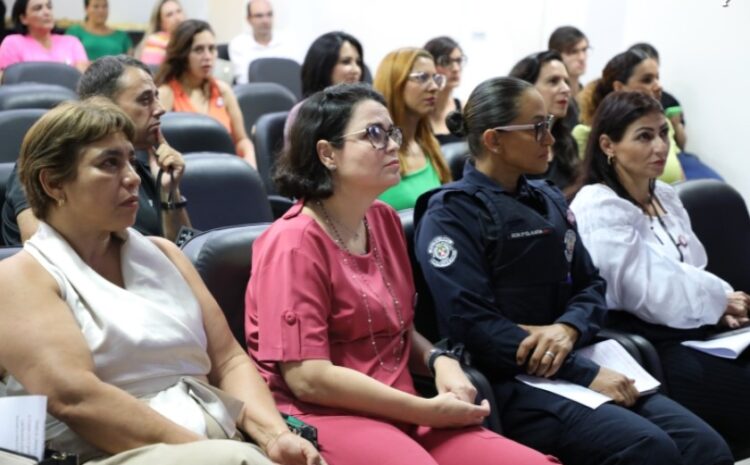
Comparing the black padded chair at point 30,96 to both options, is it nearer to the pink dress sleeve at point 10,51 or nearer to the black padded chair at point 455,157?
the black padded chair at point 455,157

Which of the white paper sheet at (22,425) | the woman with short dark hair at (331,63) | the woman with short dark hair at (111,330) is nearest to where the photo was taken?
the white paper sheet at (22,425)

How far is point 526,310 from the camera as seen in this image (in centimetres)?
257

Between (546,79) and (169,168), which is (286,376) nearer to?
(169,168)

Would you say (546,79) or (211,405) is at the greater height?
(546,79)

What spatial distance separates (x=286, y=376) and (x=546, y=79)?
7.84 feet

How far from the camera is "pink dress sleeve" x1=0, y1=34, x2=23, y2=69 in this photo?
6289 millimetres

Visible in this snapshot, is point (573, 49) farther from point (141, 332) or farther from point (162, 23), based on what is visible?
point (141, 332)

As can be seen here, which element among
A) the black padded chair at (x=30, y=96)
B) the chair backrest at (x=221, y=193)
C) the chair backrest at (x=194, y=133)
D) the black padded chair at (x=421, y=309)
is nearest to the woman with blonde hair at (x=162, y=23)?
the black padded chair at (x=30, y=96)

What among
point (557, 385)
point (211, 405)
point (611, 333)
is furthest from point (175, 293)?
point (611, 333)

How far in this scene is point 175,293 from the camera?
2.04 m

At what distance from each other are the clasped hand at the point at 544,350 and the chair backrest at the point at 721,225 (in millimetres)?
951

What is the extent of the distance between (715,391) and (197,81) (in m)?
3.00

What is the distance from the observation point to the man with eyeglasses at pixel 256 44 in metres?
7.35

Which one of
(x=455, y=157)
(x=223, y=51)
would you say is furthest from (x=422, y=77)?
(x=223, y=51)
